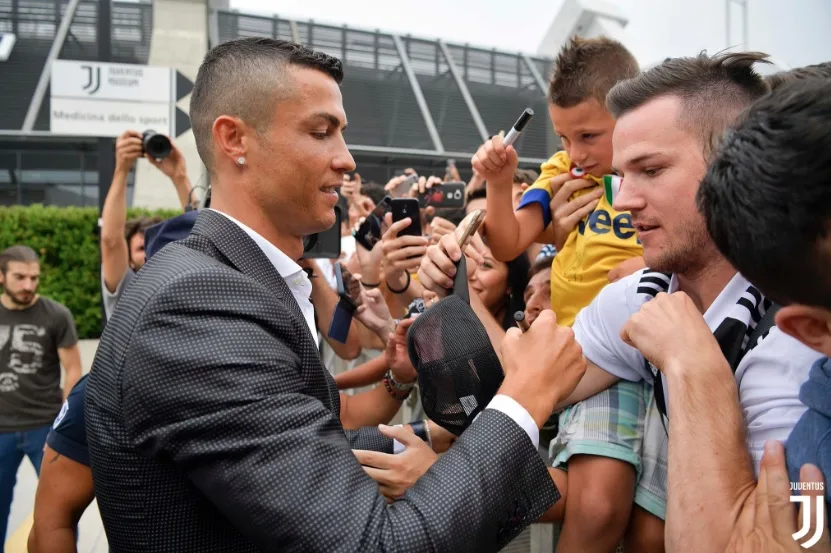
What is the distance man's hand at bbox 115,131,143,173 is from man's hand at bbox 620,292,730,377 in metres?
3.09

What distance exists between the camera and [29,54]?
12.8 meters

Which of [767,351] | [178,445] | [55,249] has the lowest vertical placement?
[55,249]

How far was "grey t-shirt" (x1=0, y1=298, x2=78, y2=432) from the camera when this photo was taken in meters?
4.46

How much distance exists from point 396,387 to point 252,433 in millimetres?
1601

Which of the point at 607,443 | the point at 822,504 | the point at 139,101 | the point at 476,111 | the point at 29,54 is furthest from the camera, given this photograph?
the point at 476,111

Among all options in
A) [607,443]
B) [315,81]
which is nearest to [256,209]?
[315,81]

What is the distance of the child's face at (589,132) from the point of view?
2.26m

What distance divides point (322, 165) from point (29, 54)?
13879mm

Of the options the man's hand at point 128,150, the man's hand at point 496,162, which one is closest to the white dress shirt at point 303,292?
the man's hand at point 496,162

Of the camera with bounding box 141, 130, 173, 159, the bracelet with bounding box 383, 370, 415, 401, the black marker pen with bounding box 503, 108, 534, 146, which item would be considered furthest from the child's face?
the camera with bounding box 141, 130, 173, 159

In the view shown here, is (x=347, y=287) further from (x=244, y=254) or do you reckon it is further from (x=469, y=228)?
(x=244, y=254)

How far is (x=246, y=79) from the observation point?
178cm

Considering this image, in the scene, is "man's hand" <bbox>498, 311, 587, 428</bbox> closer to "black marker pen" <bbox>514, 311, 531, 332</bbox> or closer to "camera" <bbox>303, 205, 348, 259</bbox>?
"black marker pen" <bbox>514, 311, 531, 332</bbox>

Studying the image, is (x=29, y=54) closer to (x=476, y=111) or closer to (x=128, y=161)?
(x=476, y=111)
